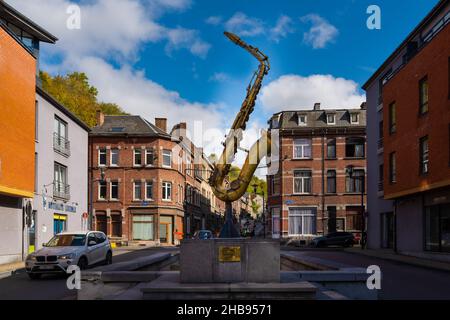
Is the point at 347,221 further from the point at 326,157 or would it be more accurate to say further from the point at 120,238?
the point at 120,238

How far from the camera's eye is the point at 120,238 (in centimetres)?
4853

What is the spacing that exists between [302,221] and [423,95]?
970 inches

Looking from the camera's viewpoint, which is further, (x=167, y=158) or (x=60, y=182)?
(x=167, y=158)

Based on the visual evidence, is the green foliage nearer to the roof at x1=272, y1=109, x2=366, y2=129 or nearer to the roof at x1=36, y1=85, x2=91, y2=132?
the roof at x1=36, y1=85, x2=91, y2=132

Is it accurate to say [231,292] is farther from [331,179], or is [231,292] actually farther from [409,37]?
[331,179]

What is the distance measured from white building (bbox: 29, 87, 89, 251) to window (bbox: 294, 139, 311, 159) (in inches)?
858

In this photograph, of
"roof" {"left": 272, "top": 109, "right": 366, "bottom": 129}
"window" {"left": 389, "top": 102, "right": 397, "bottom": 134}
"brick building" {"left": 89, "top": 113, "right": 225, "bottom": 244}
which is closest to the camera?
"window" {"left": 389, "top": 102, "right": 397, "bottom": 134}

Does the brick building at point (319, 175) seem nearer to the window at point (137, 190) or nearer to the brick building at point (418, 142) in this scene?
the brick building at point (418, 142)

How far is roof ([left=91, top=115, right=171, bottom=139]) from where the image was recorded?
49906 millimetres

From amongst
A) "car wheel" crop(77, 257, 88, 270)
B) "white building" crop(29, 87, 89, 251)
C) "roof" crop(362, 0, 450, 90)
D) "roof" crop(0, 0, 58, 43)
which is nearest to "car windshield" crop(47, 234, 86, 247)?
"car wheel" crop(77, 257, 88, 270)

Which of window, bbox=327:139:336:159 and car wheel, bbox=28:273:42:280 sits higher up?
window, bbox=327:139:336:159

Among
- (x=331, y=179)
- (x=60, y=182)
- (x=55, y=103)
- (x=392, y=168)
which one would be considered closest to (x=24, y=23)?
(x=55, y=103)

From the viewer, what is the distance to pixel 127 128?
51.0 meters
